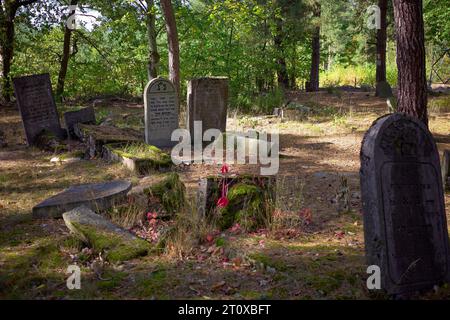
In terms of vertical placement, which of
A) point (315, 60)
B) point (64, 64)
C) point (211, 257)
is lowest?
point (211, 257)

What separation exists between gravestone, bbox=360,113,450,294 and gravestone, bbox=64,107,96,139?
384 inches

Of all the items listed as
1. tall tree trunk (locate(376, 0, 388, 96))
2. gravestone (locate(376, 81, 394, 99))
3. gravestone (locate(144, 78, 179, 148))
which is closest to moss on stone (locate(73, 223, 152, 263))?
gravestone (locate(144, 78, 179, 148))

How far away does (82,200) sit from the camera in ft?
18.0

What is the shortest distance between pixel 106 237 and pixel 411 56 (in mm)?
5817

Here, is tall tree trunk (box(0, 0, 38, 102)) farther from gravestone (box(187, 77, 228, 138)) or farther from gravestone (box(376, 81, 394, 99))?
gravestone (box(376, 81, 394, 99))

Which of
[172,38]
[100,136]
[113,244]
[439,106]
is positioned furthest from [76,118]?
[439,106]

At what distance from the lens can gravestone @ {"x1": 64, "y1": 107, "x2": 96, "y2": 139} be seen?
11617mm

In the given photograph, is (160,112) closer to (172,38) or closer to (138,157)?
(138,157)

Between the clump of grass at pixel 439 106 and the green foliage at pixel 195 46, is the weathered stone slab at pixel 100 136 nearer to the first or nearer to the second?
the green foliage at pixel 195 46

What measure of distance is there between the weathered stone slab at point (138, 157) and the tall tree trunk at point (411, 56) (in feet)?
14.6

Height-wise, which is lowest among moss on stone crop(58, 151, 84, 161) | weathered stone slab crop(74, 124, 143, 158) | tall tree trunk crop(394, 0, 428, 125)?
moss on stone crop(58, 151, 84, 161)

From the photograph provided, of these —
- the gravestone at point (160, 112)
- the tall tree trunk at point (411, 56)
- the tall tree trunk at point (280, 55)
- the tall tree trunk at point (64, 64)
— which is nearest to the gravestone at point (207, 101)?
the gravestone at point (160, 112)

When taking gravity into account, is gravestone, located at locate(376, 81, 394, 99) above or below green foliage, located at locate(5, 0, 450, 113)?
below

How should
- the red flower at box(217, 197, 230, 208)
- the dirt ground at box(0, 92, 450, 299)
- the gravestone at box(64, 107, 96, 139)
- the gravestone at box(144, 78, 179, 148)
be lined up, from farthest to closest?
the gravestone at box(64, 107, 96, 139)
the gravestone at box(144, 78, 179, 148)
the red flower at box(217, 197, 230, 208)
the dirt ground at box(0, 92, 450, 299)
